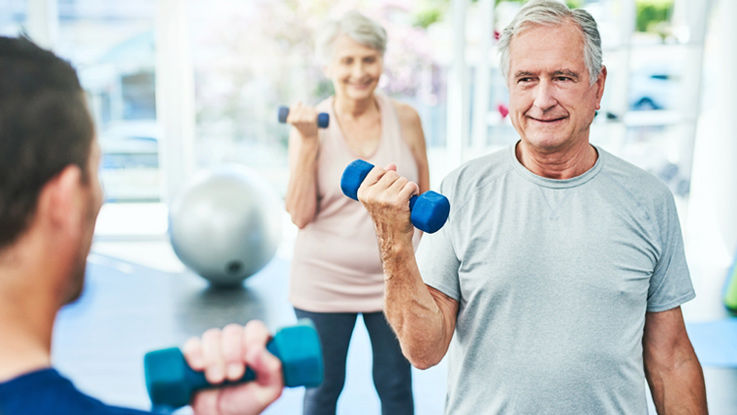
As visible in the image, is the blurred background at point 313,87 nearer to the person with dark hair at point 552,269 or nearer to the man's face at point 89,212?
the person with dark hair at point 552,269

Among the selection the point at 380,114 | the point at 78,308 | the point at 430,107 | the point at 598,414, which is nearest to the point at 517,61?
the point at 598,414

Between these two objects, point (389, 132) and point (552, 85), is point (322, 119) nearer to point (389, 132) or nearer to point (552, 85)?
point (389, 132)

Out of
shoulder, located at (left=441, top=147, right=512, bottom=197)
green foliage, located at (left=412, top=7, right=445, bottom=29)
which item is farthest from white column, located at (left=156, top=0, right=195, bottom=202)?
shoulder, located at (left=441, top=147, right=512, bottom=197)

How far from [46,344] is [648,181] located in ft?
3.33

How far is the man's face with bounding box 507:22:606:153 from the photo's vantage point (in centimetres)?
114

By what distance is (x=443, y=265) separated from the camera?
45.9 inches

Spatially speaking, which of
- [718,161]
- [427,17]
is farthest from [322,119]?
[427,17]

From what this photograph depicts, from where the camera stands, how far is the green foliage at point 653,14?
496cm

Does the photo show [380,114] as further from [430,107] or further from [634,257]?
[430,107]

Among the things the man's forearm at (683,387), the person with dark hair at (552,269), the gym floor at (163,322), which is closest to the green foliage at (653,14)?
the gym floor at (163,322)

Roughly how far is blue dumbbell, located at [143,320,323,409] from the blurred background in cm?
394

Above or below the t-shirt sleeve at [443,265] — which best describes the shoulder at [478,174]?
above

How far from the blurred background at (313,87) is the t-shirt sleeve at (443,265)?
342 cm

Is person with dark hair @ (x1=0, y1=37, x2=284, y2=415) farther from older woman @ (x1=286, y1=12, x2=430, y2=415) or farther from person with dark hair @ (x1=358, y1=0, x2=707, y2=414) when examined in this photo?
older woman @ (x1=286, y1=12, x2=430, y2=415)
